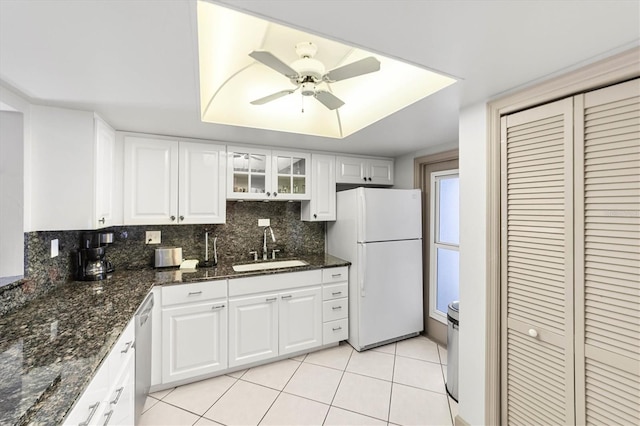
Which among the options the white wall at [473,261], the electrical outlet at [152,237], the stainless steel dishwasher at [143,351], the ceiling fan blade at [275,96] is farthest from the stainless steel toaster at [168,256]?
the white wall at [473,261]

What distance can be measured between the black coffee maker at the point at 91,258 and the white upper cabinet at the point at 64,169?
13.1 inches

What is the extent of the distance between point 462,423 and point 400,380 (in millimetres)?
622

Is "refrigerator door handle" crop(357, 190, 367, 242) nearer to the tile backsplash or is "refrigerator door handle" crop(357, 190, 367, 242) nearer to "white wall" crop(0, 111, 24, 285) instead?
the tile backsplash

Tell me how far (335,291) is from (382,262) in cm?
57

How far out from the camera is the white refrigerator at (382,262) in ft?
9.20

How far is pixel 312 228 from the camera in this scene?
11.3 ft

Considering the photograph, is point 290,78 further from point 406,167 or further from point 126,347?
point 406,167

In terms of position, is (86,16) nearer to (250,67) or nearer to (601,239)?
(250,67)

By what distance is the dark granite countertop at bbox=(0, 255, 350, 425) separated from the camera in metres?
0.83

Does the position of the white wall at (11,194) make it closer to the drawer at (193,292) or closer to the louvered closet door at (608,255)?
the drawer at (193,292)

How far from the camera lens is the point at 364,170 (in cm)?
337

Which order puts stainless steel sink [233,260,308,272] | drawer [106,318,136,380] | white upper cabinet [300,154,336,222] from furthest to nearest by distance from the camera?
1. white upper cabinet [300,154,336,222]
2. stainless steel sink [233,260,308,272]
3. drawer [106,318,136,380]

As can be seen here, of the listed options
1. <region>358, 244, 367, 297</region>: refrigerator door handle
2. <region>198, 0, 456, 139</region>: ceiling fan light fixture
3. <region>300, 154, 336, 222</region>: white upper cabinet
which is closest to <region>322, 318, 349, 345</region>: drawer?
<region>358, 244, 367, 297</region>: refrigerator door handle

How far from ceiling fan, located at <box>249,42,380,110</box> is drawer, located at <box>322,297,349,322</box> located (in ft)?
6.37
